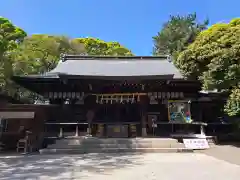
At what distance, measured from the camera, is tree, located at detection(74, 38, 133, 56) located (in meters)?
31.5

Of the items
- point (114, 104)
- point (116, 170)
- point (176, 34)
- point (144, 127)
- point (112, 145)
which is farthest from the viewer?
point (176, 34)

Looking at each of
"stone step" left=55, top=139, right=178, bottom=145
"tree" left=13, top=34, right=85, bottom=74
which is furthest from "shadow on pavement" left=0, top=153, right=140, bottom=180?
"tree" left=13, top=34, right=85, bottom=74

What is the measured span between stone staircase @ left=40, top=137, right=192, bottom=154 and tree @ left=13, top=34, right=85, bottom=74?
11.3 meters

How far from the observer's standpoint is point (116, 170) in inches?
229

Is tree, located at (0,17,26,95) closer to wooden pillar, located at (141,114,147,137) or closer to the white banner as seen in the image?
the white banner

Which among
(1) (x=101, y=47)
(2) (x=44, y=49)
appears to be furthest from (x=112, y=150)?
(1) (x=101, y=47)

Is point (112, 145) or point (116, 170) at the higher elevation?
point (112, 145)

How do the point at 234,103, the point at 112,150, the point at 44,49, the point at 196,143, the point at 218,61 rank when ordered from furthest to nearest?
the point at 44,49 → the point at 196,143 → the point at 218,61 → the point at 112,150 → the point at 234,103

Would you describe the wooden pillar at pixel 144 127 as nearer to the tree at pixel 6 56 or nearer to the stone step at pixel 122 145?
the stone step at pixel 122 145

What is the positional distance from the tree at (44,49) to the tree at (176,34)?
42.7 ft

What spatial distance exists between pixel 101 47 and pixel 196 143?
25.5m

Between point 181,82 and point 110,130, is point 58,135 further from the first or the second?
point 181,82

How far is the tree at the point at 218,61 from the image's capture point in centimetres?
910

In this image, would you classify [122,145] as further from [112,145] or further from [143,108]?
[143,108]
